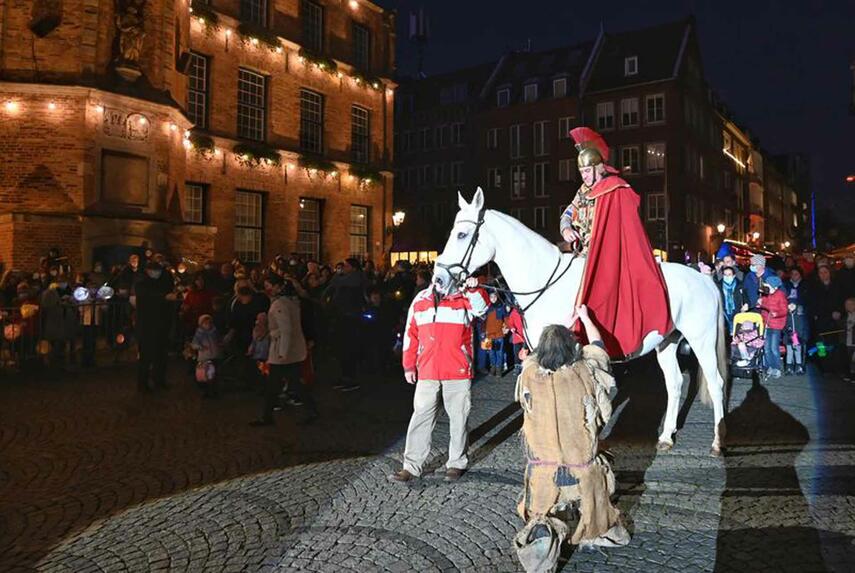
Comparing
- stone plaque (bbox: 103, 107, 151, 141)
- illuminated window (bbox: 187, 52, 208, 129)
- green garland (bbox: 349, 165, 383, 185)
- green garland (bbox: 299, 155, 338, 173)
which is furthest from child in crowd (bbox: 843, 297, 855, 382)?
green garland (bbox: 349, 165, 383, 185)

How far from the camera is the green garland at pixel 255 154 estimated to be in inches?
891

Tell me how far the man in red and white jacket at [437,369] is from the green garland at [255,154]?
1867 cm

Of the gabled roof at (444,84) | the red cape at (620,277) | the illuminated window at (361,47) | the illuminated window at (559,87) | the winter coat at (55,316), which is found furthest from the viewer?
the gabled roof at (444,84)

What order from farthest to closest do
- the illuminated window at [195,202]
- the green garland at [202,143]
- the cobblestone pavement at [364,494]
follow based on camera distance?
the illuminated window at [195,202], the green garland at [202,143], the cobblestone pavement at [364,494]

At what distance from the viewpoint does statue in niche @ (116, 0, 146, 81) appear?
17.0 meters

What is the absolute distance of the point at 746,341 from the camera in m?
11.1

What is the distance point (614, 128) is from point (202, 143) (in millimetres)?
29943

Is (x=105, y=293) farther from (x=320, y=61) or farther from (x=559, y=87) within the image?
(x=559, y=87)

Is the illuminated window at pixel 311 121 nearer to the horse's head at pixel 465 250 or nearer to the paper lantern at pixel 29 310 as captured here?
the paper lantern at pixel 29 310

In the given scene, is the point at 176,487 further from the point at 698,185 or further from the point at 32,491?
the point at 698,185

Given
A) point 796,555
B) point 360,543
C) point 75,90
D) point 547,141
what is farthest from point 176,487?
point 547,141

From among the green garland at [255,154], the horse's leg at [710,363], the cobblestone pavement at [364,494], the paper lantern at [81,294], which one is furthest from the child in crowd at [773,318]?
the green garland at [255,154]

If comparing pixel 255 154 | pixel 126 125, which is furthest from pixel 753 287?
pixel 255 154

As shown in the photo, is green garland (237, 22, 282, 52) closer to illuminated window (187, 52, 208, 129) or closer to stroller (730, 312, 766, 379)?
illuminated window (187, 52, 208, 129)
